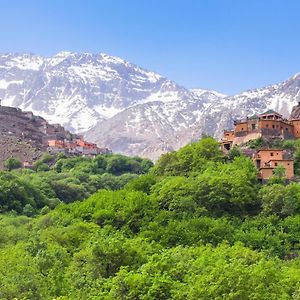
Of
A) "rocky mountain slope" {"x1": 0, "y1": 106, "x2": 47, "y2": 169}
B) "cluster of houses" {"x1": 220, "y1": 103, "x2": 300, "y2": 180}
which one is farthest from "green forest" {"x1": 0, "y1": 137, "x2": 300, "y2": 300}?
"rocky mountain slope" {"x1": 0, "y1": 106, "x2": 47, "y2": 169}

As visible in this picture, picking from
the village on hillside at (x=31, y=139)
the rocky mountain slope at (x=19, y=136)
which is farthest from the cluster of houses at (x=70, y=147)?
the rocky mountain slope at (x=19, y=136)

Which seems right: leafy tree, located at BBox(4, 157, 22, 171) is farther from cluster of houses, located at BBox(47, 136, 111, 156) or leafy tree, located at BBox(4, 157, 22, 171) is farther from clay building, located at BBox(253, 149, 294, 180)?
clay building, located at BBox(253, 149, 294, 180)

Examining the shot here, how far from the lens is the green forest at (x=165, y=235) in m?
Answer: 32.1

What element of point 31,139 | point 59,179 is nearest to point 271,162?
point 59,179

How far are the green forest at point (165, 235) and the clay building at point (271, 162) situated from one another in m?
1.37

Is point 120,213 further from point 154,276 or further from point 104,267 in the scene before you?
point 154,276

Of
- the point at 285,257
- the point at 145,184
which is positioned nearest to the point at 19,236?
the point at 145,184

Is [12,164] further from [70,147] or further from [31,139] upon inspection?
[70,147]

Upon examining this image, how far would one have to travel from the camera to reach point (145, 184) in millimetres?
72562

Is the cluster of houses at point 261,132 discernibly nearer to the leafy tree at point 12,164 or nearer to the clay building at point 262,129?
the clay building at point 262,129

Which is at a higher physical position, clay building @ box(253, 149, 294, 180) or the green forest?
clay building @ box(253, 149, 294, 180)

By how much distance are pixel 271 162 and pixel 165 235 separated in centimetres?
1998

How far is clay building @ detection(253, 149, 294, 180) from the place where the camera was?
68.3 metres

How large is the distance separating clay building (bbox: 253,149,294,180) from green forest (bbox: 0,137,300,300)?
1.37 m
